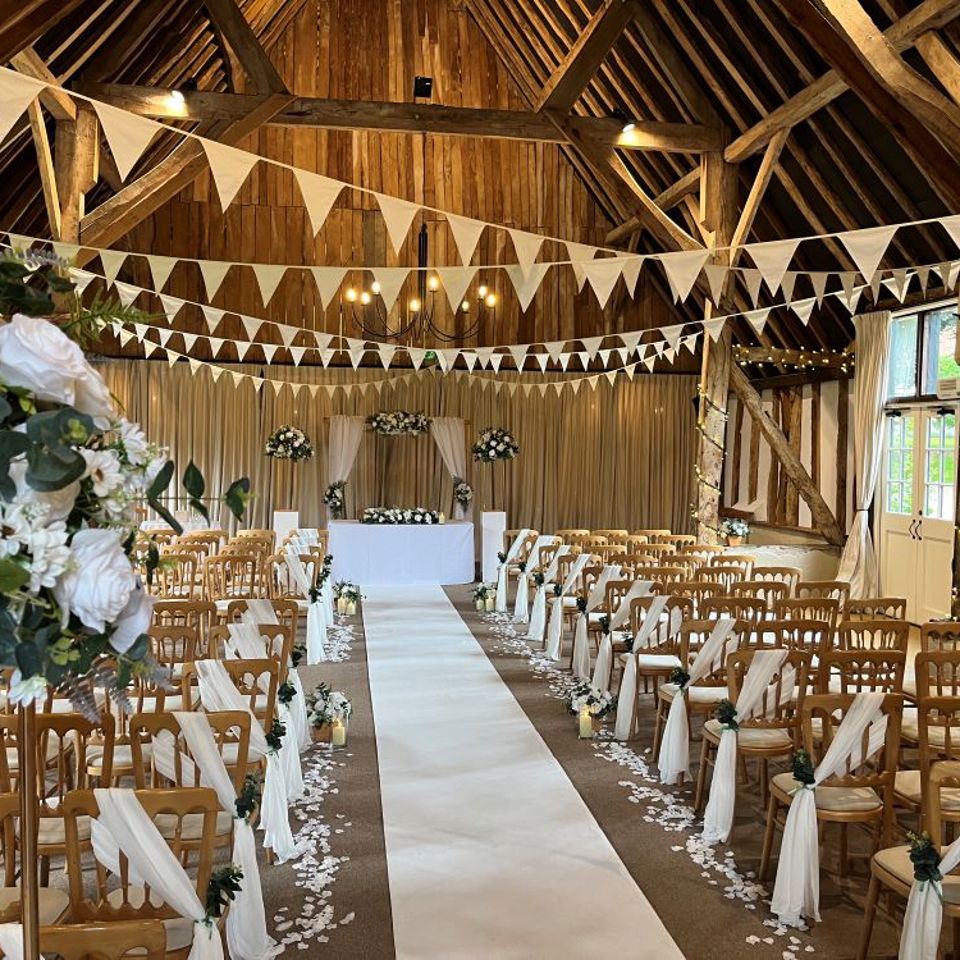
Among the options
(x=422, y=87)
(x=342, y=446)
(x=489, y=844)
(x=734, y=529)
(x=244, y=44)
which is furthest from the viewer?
(x=342, y=446)

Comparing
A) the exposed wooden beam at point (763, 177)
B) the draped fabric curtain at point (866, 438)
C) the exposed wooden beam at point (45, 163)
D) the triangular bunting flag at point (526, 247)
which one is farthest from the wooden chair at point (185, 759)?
the draped fabric curtain at point (866, 438)

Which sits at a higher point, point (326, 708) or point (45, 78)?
point (45, 78)

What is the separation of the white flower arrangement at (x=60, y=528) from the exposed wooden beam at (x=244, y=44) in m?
8.96

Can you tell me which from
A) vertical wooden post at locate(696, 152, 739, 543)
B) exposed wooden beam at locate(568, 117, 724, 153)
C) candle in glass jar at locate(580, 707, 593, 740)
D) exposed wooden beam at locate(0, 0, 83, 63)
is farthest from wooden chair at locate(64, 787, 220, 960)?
exposed wooden beam at locate(568, 117, 724, 153)

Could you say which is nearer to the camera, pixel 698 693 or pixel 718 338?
pixel 698 693

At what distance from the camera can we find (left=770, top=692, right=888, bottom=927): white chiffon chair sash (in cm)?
374

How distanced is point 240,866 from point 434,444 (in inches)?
515

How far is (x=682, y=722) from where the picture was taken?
5.30 metres

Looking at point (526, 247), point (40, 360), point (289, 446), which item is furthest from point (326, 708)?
point (289, 446)

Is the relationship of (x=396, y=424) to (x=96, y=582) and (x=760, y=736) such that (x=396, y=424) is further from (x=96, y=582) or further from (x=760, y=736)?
(x=96, y=582)

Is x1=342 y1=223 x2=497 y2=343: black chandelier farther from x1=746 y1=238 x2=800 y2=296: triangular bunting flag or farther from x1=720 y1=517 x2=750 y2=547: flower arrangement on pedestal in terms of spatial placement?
x1=746 y1=238 x2=800 y2=296: triangular bunting flag

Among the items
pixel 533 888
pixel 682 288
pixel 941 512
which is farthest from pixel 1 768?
pixel 941 512

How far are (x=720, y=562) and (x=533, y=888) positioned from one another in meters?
5.78

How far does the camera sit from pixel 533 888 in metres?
4.02
